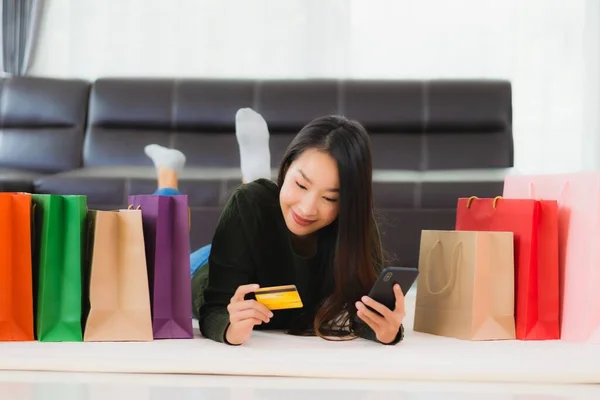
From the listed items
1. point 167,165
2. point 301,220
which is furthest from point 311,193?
point 167,165

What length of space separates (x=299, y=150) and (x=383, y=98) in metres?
2.01

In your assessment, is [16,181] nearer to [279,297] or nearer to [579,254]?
[279,297]

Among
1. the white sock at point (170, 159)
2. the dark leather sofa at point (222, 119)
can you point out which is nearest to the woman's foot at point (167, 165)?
the white sock at point (170, 159)

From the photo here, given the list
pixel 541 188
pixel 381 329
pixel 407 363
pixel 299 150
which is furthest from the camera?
pixel 541 188

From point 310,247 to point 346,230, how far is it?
174mm

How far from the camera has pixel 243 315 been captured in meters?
1.35

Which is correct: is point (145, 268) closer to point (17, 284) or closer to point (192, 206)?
point (17, 284)

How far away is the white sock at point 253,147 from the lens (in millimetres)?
2469

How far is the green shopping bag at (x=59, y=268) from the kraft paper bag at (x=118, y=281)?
1.1 inches

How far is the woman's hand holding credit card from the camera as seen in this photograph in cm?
133

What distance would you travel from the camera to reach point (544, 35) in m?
3.83

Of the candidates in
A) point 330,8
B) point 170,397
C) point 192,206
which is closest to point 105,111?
point 192,206

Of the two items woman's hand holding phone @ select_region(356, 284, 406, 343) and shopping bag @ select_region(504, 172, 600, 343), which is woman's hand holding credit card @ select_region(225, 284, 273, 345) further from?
shopping bag @ select_region(504, 172, 600, 343)

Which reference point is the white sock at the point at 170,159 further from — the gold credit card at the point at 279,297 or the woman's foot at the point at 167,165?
the gold credit card at the point at 279,297
